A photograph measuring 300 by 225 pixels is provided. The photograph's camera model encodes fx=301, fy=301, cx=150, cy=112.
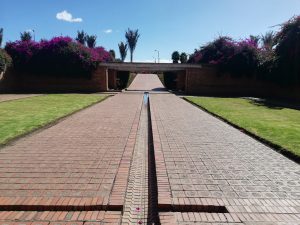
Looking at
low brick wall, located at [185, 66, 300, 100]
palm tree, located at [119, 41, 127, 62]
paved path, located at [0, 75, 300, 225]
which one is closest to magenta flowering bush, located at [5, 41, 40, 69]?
low brick wall, located at [185, 66, 300, 100]

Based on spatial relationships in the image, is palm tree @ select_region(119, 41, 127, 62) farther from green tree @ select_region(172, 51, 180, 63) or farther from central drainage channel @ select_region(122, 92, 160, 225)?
A: central drainage channel @ select_region(122, 92, 160, 225)

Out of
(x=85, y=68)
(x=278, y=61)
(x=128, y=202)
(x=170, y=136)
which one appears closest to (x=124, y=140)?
(x=170, y=136)

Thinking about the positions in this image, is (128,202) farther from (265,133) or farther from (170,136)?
(265,133)

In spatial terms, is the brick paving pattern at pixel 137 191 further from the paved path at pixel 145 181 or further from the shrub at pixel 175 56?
the shrub at pixel 175 56

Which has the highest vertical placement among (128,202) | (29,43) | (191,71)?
(29,43)

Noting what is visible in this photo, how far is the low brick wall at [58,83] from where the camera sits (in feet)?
91.1

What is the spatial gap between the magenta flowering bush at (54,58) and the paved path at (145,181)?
20.1 metres

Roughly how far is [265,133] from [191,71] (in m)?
20.5

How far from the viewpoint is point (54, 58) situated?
27031 millimetres

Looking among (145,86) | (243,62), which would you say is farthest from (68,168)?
(145,86)

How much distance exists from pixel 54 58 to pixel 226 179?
25047mm

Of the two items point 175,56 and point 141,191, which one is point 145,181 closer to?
point 141,191

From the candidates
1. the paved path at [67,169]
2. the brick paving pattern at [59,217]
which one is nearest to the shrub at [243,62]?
the paved path at [67,169]

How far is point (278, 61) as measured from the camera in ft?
67.9
